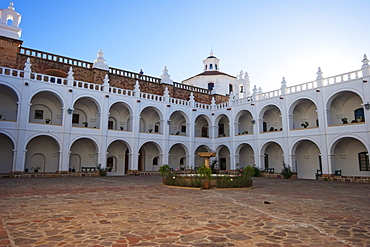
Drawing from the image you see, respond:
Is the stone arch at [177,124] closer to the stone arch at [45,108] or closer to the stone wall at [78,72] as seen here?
the stone wall at [78,72]

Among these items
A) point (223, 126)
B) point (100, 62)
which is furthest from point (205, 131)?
point (100, 62)

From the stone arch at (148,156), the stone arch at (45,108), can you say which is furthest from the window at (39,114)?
the stone arch at (148,156)

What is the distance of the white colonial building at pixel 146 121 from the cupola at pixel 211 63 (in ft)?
34.7

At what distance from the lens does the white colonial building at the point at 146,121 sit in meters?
19.2

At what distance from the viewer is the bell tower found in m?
20.8

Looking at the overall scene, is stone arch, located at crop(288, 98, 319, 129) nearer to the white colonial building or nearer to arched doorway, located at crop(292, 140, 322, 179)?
the white colonial building

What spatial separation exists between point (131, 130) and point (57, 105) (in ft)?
22.0

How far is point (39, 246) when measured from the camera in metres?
3.89

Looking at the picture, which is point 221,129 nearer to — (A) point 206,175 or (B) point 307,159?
(B) point 307,159

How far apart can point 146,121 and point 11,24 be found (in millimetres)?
14485

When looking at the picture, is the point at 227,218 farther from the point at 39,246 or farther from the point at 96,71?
the point at 96,71

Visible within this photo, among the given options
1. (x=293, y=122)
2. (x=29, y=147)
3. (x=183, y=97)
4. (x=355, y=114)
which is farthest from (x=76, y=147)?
(x=355, y=114)

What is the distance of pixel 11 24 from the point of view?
2173 cm

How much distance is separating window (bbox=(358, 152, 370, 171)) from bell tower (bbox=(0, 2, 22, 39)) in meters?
29.3
